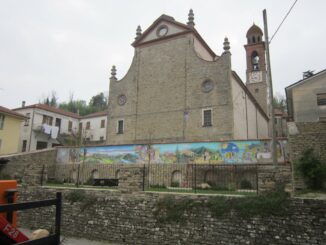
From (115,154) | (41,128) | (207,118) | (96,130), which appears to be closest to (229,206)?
(115,154)

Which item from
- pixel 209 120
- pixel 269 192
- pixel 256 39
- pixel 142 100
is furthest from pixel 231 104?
pixel 256 39

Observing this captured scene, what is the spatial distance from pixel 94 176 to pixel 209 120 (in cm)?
1081

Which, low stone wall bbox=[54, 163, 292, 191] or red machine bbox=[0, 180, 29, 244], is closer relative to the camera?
red machine bbox=[0, 180, 29, 244]

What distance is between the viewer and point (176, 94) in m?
26.1

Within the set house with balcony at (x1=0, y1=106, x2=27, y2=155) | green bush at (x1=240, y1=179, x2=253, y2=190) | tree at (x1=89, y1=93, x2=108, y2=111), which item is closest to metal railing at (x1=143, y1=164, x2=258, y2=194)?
green bush at (x1=240, y1=179, x2=253, y2=190)

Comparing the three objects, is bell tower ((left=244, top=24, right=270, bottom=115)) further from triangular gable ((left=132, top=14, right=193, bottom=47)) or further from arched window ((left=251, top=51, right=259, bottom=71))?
triangular gable ((left=132, top=14, right=193, bottom=47))

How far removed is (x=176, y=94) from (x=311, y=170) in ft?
54.9

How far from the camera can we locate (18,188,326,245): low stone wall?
300 inches

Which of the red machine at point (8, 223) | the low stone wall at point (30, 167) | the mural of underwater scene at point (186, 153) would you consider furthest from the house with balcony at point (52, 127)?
the red machine at point (8, 223)

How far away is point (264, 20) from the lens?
13.7 meters

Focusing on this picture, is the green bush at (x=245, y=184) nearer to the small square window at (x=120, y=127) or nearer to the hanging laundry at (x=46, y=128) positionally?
the small square window at (x=120, y=127)

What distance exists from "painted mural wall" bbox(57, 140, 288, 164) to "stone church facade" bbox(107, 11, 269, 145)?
4.32m

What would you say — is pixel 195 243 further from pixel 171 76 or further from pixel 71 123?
pixel 71 123

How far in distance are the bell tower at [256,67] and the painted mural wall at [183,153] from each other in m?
24.1
